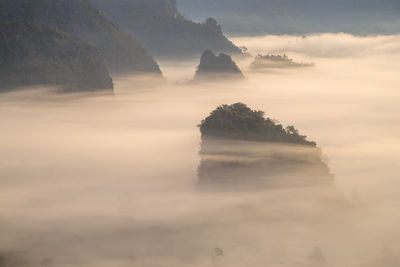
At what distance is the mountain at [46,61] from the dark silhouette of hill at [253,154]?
66.3m

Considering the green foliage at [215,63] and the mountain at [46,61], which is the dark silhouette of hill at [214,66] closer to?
the green foliage at [215,63]

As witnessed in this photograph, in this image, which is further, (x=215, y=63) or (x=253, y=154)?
(x=215, y=63)

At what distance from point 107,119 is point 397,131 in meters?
80.2

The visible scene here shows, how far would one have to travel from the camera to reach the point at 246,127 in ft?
165

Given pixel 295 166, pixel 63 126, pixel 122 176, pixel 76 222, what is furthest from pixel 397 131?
pixel 76 222

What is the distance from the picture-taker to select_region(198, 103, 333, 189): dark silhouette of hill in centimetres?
4972

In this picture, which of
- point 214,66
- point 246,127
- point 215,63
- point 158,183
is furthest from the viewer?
point 214,66

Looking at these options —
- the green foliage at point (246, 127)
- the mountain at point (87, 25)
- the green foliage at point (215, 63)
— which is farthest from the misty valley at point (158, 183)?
the green foliage at point (215, 63)

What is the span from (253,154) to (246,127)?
2.23m

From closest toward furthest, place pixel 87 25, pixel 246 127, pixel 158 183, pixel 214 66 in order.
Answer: pixel 246 127 → pixel 158 183 → pixel 87 25 → pixel 214 66

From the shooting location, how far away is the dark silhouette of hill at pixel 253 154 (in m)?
49.7

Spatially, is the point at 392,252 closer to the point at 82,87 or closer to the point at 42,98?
the point at 82,87

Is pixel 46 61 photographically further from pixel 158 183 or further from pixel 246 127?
pixel 246 127

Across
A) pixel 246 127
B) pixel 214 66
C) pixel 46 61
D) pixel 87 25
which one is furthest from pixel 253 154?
pixel 214 66
